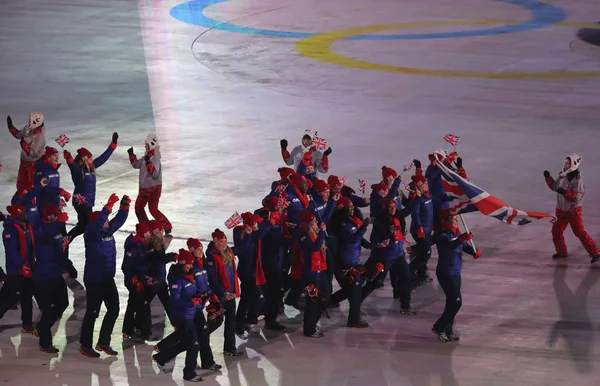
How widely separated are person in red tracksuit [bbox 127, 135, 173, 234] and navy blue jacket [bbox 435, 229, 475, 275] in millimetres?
5425

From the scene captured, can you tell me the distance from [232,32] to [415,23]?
5.90 meters

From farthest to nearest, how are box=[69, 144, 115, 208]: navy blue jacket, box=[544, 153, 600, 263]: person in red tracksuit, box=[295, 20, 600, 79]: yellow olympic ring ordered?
1. box=[295, 20, 600, 79]: yellow olympic ring
2. box=[69, 144, 115, 208]: navy blue jacket
3. box=[544, 153, 600, 263]: person in red tracksuit

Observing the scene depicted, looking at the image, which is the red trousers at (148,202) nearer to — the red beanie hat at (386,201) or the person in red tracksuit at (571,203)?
the red beanie hat at (386,201)

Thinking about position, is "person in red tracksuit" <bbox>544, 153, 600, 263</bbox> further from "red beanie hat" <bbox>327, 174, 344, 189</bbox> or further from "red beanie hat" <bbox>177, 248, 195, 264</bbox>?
"red beanie hat" <bbox>177, 248, 195, 264</bbox>

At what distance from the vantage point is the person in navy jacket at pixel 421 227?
17.3 m

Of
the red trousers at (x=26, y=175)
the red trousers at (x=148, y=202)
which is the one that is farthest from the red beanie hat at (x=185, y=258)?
the red trousers at (x=26, y=175)

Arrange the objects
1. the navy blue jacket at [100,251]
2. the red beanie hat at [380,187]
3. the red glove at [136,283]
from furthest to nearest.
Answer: the red beanie hat at [380,187], the red glove at [136,283], the navy blue jacket at [100,251]

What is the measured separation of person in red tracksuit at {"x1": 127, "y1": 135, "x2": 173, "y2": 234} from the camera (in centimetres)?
1953

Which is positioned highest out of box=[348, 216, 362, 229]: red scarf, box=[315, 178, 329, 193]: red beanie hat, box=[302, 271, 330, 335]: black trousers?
box=[315, 178, 329, 193]: red beanie hat

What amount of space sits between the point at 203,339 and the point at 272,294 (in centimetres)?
170

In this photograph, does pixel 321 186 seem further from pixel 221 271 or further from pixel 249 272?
pixel 221 271

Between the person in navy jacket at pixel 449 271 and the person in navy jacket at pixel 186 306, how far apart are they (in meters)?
3.25

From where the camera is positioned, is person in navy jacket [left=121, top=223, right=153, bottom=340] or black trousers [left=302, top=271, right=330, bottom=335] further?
black trousers [left=302, top=271, right=330, bottom=335]

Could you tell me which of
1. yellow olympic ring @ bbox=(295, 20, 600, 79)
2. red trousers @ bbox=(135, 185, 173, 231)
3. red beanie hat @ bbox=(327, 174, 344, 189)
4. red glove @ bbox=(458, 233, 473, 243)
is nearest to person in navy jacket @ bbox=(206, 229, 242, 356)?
red beanie hat @ bbox=(327, 174, 344, 189)
